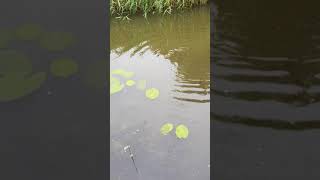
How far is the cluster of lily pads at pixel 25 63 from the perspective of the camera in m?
1.76

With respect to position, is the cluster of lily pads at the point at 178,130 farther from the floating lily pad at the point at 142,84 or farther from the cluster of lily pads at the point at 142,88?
the floating lily pad at the point at 142,84

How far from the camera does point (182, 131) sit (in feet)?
8.88

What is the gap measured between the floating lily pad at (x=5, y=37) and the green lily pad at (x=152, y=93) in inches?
60.0

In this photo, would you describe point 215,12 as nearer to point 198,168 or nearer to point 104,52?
point 198,168

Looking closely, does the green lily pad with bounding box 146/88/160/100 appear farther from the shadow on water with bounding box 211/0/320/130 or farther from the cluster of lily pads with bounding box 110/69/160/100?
the shadow on water with bounding box 211/0/320/130

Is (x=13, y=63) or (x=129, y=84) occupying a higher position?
(x=13, y=63)

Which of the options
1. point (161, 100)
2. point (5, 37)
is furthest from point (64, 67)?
point (161, 100)

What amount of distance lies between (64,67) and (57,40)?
14 centimetres

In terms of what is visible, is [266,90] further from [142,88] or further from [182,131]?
[142,88]

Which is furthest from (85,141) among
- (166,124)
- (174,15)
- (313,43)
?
(174,15)

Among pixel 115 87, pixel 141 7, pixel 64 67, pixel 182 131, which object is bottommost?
pixel 182 131

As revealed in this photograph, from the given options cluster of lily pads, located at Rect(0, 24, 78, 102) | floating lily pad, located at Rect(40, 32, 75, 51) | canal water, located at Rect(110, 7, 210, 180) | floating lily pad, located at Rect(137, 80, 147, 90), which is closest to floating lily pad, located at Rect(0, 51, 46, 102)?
cluster of lily pads, located at Rect(0, 24, 78, 102)

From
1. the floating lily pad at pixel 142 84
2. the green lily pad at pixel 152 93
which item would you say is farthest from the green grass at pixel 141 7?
the green lily pad at pixel 152 93

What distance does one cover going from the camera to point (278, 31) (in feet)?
13.1
